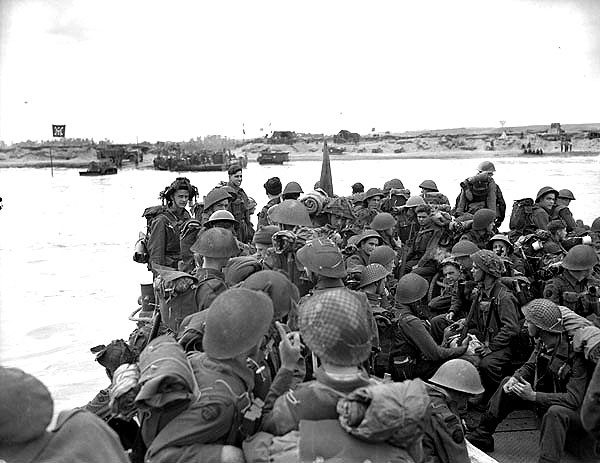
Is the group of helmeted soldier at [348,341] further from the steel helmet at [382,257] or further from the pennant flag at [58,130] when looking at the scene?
the pennant flag at [58,130]

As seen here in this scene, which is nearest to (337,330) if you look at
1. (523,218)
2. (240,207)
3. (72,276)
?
(523,218)

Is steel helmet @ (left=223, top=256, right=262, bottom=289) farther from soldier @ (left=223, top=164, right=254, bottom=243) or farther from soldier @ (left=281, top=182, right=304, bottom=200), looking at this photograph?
soldier @ (left=223, top=164, right=254, bottom=243)

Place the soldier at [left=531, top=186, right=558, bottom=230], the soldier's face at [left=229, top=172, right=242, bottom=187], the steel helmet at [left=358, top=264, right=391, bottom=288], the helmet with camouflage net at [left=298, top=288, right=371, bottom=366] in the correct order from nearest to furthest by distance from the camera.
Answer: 1. the helmet with camouflage net at [left=298, top=288, right=371, bottom=366]
2. the steel helmet at [left=358, top=264, right=391, bottom=288]
3. the soldier at [left=531, top=186, right=558, bottom=230]
4. the soldier's face at [left=229, top=172, right=242, bottom=187]

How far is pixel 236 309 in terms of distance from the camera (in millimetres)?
2461

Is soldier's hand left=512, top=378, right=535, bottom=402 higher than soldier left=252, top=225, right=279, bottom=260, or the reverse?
soldier left=252, top=225, right=279, bottom=260

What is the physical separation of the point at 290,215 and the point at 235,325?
288 cm

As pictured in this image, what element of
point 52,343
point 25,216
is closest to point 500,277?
point 52,343

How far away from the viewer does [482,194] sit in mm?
8141

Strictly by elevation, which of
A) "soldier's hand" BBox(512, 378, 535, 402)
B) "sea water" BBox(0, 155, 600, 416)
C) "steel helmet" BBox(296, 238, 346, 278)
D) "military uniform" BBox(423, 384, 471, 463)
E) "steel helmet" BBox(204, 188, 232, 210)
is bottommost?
"sea water" BBox(0, 155, 600, 416)

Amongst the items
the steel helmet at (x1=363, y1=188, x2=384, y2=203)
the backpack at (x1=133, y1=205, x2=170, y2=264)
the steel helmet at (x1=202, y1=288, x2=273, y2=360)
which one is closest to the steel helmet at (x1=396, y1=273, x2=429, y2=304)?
the steel helmet at (x1=202, y1=288, x2=273, y2=360)

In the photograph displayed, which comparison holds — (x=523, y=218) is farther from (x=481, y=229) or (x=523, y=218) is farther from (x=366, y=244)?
(x=366, y=244)

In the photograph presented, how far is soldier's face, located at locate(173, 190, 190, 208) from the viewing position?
6359 millimetres

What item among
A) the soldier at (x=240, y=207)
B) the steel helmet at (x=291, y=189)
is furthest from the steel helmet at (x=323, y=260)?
the soldier at (x=240, y=207)

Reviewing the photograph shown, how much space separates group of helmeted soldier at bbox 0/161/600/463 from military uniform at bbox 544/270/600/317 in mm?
11
